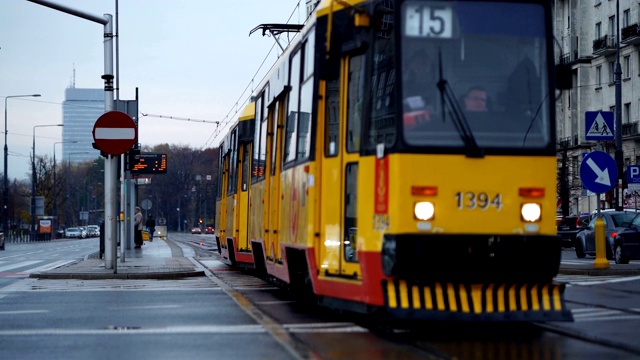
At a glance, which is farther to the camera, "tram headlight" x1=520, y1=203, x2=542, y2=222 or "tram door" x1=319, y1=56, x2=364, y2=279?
"tram door" x1=319, y1=56, x2=364, y2=279

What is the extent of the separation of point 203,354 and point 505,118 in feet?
12.5

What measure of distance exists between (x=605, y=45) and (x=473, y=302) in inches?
2536

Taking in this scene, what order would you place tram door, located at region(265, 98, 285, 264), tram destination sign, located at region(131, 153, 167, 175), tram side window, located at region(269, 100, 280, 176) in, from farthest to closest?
tram destination sign, located at region(131, 153, 167, 175) → tram side window, located at region(269, 100, 280, 176) → tram door, located at region(265, 98, 285, 264)

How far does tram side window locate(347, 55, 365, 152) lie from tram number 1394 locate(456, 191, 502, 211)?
1.35 meters

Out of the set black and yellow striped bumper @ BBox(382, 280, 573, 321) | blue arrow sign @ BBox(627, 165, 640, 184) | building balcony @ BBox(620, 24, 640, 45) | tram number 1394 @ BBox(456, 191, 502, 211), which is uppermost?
building balcony @ BBox(620, 24, 640, 45)

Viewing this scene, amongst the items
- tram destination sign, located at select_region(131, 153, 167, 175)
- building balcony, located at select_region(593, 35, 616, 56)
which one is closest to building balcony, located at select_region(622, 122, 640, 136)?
building balcony, located at select_region(593, 35, 616, 56)

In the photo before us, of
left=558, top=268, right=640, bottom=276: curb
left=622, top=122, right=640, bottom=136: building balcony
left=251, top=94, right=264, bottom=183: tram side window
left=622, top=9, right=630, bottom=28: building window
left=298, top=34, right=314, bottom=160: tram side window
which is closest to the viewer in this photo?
left=298, top=34, right=314, bottom=160: tram side window

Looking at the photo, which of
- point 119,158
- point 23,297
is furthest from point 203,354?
point 119,158

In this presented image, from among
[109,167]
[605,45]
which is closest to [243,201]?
[109,167]

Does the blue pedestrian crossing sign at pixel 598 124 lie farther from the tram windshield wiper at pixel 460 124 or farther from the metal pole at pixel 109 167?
the tram windshield wiper at pixel 460 124

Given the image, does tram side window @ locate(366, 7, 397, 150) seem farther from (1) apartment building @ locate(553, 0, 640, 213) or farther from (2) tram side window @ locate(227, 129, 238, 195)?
(1) apartment building @ locate(553, 0, 640, 213)

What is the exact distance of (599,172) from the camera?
74.3 ft

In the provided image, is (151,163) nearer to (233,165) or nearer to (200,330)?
(233,165)

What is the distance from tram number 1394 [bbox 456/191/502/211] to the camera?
36.3 feet
